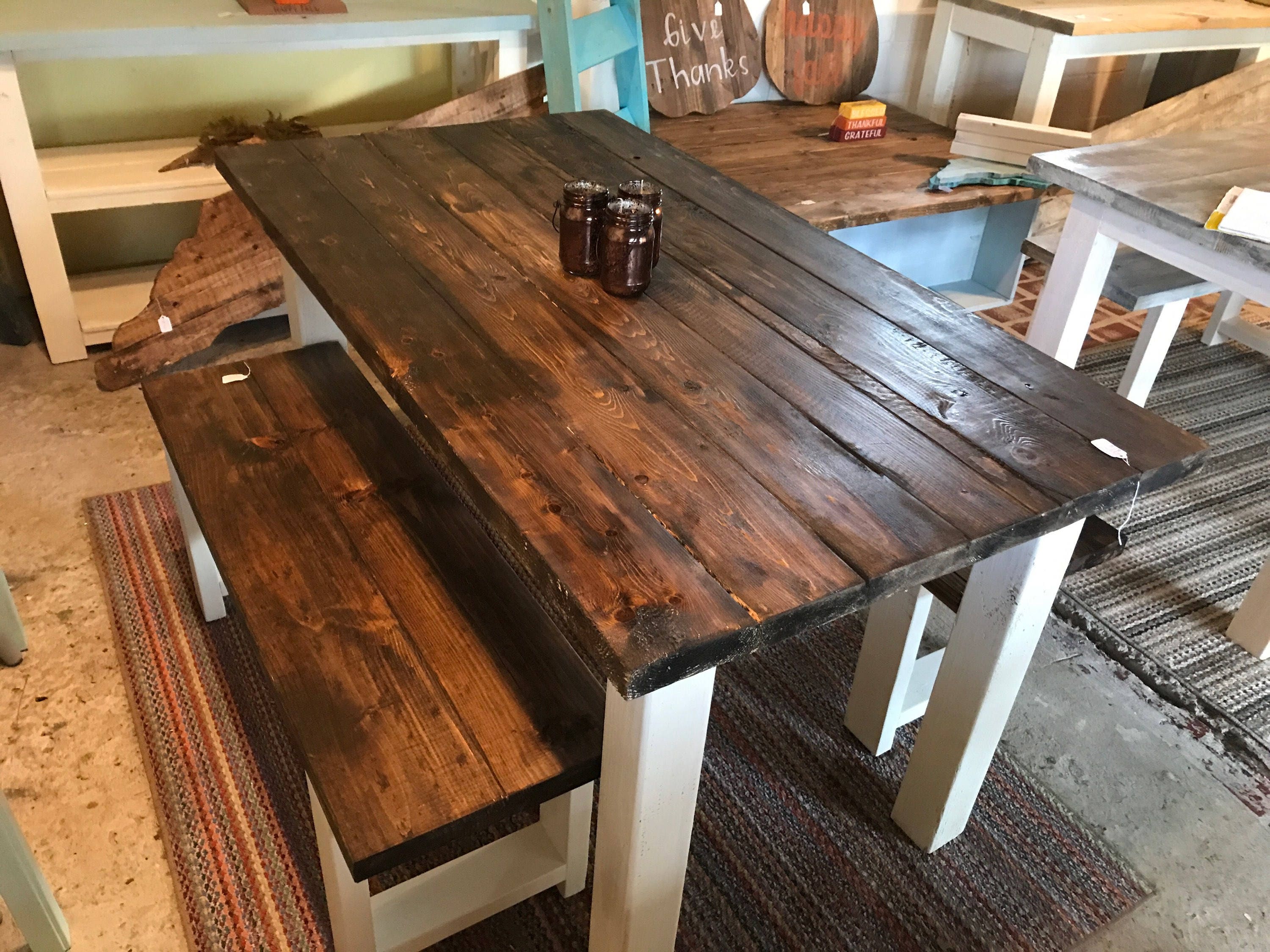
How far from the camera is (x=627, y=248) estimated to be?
1427 mm

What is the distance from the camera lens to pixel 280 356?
1842 mm

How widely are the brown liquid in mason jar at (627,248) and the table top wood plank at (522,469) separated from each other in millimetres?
236

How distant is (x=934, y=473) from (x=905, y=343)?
1.05 feet

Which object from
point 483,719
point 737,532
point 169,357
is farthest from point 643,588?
point 169,357

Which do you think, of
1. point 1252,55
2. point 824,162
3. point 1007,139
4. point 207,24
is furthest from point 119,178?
point 1252,55

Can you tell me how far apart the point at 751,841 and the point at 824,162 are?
1.92 m

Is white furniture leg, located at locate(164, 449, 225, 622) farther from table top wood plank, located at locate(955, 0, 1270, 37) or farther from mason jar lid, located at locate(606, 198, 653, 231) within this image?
table top wood plank, located at locate(955, 0, 1270, 37)

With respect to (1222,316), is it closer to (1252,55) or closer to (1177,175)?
(1252,55)

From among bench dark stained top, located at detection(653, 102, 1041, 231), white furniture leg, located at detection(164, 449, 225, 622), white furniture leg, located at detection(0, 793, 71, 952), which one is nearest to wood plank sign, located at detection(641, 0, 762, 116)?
bench dark stained top, located at detection(653, 102, 1041, 231)

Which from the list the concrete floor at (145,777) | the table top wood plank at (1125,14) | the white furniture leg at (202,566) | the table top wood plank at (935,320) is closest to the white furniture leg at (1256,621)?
the concrete floor at (145,777)

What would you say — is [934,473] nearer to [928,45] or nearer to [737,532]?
[737,532]

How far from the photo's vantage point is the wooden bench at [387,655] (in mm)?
1086

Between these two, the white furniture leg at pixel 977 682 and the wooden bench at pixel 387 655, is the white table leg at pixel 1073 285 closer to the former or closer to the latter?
the white furniture leg at pixel 977 682

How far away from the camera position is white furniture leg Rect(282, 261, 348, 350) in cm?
186
